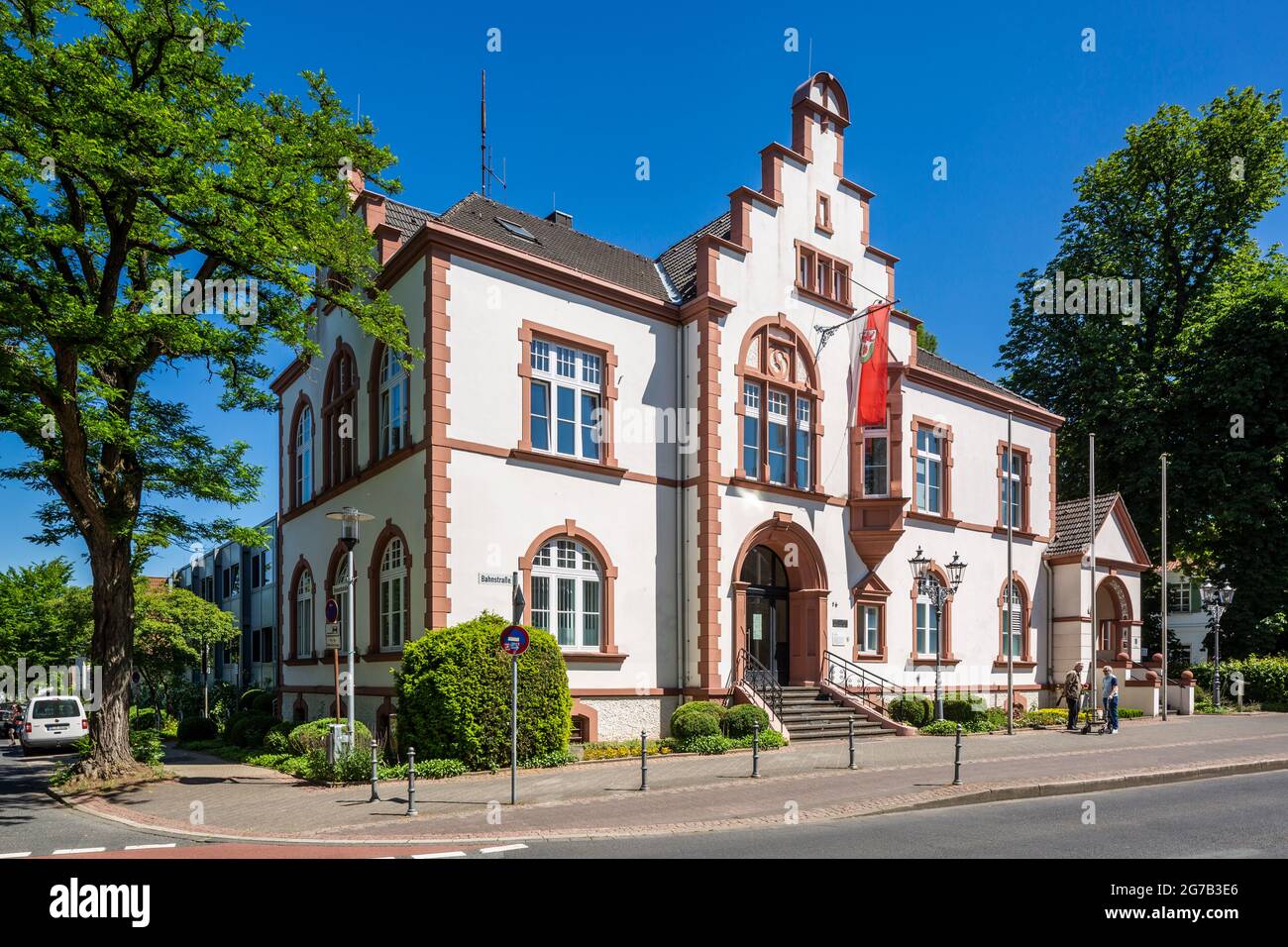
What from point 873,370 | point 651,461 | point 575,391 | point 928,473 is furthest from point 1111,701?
point 575,391

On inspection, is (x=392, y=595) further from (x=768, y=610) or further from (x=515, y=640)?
(x=768, y=610)

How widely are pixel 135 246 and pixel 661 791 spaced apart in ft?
→ 45.0

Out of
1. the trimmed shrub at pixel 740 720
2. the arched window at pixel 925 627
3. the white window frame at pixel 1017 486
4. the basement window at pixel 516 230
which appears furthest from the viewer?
the white window frame at pixel 1017 486

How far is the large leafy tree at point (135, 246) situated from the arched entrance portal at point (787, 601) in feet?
37.4

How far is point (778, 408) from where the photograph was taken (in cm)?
2475

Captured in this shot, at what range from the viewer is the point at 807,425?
25375mm

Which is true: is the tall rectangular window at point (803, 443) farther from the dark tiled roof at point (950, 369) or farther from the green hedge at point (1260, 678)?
the green hedge at point (1260, 678)

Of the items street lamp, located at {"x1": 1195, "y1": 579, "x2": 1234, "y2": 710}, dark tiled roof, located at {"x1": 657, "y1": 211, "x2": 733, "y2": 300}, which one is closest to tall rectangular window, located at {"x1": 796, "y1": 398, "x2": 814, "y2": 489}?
dark tiled roof, located at {"x1": 657, "y1": 211, "x2": 733, "y2": 300}

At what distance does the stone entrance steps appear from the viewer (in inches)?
856

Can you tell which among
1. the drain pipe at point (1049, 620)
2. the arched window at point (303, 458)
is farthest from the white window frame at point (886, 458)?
the arched window at point (303, 458)

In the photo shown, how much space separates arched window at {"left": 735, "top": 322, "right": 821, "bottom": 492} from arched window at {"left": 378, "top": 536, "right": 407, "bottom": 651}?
28.4 feet

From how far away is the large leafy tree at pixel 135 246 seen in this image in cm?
1398
